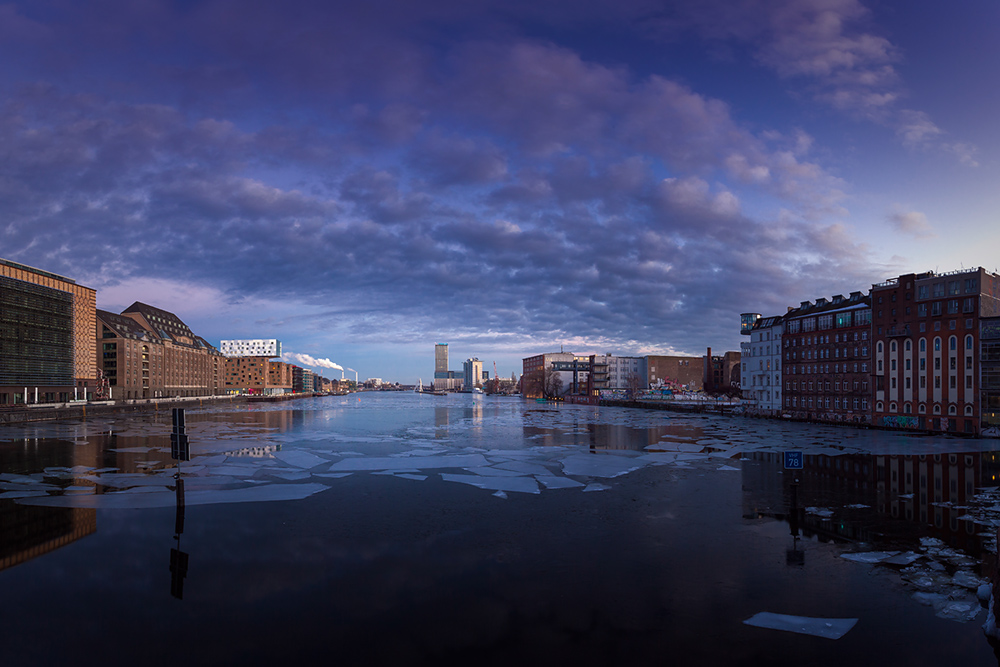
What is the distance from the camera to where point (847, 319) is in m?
88.8

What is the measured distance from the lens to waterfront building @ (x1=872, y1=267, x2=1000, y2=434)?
226 feet

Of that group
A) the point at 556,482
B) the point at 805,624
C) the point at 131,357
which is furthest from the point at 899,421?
the point at 131,357

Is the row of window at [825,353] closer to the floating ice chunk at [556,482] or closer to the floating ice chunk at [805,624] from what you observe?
the floating ice chunk at [556,482]

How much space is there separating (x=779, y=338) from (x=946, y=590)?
3833 inches

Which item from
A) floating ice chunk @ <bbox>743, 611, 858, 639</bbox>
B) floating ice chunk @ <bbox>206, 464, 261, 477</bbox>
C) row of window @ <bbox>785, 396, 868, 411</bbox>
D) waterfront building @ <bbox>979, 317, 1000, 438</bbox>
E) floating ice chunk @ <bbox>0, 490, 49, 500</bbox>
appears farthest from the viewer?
row of window @ <bbox>785, 396, 868, 411</bbox>

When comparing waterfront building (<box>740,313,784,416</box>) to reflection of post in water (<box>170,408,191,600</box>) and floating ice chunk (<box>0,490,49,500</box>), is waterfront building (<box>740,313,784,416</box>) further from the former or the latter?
floating ice chunk (<box>0,490,49,500</box>)

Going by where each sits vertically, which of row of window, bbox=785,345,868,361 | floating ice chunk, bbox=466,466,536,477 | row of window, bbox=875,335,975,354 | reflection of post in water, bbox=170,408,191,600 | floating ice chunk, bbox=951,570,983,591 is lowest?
floating ice chunk, bbox=466,466,536,477

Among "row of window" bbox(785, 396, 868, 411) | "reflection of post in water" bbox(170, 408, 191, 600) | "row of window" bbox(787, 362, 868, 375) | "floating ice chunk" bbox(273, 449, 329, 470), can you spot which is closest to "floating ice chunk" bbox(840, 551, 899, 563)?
"reflection of post in water" bbox(170, 408, 191, 600)

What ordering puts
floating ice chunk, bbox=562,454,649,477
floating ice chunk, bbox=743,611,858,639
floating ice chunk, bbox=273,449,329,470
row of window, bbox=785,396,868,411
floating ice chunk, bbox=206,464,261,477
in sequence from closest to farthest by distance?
floating ice chunk, bbox=743,611,858,639 → floating ice chunk, bbox=206,464,261,477 → floating ice chunk, bbox=562,454,649,477 → floating ice chunk, bbox=273,449,329,470 → row of window, bbox=785,396,868,411

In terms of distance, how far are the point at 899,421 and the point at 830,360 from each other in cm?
1579

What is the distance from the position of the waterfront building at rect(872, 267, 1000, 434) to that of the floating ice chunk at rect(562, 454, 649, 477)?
56415 mm

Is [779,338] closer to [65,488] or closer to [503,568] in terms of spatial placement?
[503,568]

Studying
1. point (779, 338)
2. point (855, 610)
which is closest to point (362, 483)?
point (855, 610)

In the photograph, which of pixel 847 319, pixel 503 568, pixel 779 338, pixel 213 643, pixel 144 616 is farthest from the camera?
pixel 779 338
